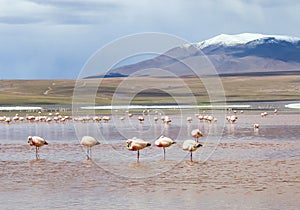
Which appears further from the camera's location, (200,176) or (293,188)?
(200,176)

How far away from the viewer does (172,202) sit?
16.5 m

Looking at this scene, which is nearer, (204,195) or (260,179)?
(204,195)

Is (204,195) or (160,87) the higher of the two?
(160,87)

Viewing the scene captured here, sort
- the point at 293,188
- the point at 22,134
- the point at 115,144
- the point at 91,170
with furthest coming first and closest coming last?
the point at 22,134
the point at 115,144
the point at 91,170
the point at 293,188

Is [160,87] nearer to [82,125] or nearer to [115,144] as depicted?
[82,125]

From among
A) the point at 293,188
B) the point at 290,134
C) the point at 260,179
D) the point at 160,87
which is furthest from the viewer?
the point at 160,87

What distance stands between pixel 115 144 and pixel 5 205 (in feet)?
51.1

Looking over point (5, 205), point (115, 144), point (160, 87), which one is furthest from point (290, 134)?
point (160, 87)

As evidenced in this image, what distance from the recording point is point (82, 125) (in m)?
48.7

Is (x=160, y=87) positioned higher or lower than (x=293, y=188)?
higher

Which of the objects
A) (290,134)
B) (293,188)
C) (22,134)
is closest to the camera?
(293,188)

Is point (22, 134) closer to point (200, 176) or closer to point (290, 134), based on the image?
point (290, 134)

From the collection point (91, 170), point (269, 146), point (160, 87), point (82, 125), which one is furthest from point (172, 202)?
point (160, 87)

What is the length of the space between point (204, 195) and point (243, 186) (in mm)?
1650
